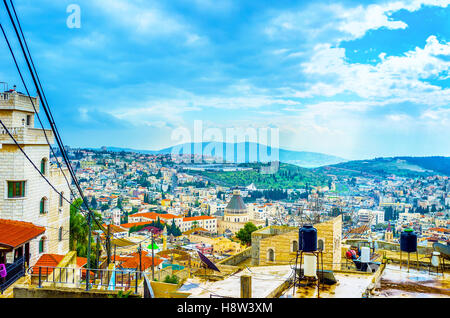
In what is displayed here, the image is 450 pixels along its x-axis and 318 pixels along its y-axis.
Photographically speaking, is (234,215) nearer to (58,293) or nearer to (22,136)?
(22,136)

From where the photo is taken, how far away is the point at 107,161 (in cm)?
6619

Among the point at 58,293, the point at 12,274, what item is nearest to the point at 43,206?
the point at 12,274

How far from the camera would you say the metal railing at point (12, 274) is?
5.05 m

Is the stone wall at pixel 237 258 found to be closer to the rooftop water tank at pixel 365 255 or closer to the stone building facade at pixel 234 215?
the rooftop water tank at pixel 365 255

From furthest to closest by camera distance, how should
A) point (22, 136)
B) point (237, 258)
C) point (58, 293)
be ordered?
point (237, 258)
point (22, 136)
point (58, 293)

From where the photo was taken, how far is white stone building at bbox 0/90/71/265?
26.2 feet

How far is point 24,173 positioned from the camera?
26.7 ft

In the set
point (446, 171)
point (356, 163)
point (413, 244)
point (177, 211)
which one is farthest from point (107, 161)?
point (413, 244)

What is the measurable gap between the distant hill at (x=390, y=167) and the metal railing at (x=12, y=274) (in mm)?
59237

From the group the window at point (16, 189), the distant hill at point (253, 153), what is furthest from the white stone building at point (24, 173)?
the distant hill at point (253, 153)

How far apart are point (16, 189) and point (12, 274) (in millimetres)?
3203

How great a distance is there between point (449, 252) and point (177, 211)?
2538 inches

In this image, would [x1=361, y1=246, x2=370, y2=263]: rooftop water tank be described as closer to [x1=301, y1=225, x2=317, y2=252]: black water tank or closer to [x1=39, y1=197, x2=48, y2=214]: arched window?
[x1=301, y1=225, x2=317, y2=252]: black water tank

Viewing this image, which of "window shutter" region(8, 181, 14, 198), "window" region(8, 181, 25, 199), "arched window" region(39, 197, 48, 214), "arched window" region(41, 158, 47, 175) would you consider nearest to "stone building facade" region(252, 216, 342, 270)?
"arched window" region(39, 197, 48, 214)
